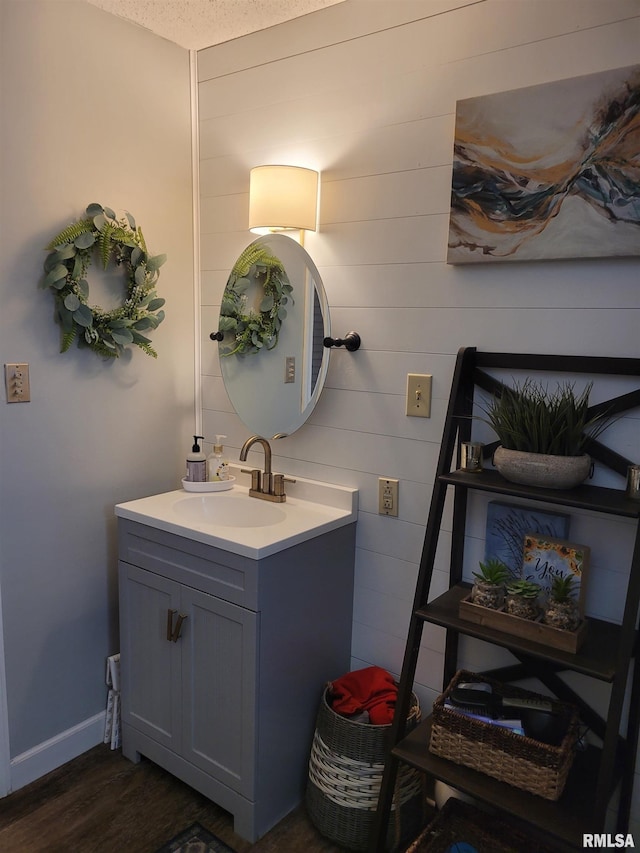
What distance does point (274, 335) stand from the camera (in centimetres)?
216

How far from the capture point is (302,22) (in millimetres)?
1996

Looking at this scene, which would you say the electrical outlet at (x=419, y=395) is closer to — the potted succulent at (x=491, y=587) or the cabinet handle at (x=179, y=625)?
the potted succulent at (x=491, y=587)

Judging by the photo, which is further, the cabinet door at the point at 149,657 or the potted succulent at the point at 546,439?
the cabinet door at the point at 149,657

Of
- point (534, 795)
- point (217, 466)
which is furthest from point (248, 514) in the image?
point (534, 795)

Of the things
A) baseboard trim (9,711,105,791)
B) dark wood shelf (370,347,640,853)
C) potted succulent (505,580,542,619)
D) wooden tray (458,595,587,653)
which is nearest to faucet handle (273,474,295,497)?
dark wood shelf (370,347,640,853)

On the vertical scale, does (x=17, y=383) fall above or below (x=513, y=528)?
above

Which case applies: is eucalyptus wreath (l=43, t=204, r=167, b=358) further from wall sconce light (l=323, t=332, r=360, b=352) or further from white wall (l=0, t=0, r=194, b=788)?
wall sconce light (l=323, t=332, r=360, b=352)

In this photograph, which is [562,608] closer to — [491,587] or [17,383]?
[491,587]

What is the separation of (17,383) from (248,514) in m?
0.83

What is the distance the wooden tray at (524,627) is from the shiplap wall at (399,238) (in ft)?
0.84

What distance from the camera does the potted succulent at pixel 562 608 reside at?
4.65ft

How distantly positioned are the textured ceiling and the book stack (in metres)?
2.12

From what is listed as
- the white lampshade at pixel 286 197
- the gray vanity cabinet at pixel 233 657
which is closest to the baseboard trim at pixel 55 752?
the gray vanity cabinet at pixel 233 657

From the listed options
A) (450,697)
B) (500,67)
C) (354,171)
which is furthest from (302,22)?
(450,697)
